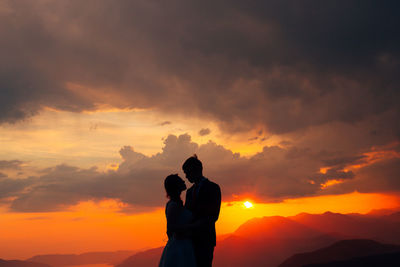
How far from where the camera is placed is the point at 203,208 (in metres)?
7.68

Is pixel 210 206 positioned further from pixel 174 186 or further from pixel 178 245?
pixel 178 245

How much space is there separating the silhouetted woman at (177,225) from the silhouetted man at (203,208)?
0.54 feet

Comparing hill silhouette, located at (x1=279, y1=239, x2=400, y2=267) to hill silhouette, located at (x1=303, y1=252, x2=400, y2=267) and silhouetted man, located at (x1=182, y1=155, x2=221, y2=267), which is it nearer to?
hill silhouette, located at (x1=303, y1=252, x2=400, y2=267)

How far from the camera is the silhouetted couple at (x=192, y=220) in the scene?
7562mm

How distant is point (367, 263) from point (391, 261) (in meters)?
5.94

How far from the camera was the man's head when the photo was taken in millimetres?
7805

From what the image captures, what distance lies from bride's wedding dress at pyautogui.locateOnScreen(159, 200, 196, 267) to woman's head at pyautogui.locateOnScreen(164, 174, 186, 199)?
163mm

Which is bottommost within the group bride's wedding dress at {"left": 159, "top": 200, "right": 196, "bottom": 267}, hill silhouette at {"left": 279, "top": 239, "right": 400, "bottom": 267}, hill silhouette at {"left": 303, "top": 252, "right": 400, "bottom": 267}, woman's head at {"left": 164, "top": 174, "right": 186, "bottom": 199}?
bride's wedding dress at {"left": 159, "top": 200, "right": 196, "bottom": 267}

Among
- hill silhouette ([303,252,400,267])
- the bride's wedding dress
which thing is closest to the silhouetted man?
the bride's wedding dress

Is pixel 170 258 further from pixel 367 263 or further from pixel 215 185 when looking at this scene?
pixel 367 263

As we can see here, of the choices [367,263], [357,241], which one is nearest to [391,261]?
[367,263]

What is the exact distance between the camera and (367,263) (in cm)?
9344

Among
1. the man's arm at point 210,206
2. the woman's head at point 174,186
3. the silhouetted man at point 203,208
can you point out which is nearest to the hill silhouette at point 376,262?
the silhouetted man at point 203,208

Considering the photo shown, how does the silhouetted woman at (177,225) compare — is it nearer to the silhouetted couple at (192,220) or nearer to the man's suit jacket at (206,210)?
the silhouetted couple at (192,220)
